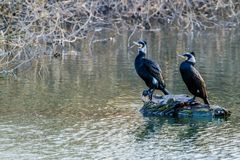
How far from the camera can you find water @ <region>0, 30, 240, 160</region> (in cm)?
1186

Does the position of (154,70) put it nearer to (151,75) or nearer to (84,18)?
(151,75)

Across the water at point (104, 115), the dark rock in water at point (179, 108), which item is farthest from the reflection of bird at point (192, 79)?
the water at point (104, 115)

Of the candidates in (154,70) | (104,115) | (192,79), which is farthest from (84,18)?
(192,79)

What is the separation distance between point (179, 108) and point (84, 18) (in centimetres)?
1401

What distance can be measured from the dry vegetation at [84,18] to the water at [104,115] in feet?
2.48

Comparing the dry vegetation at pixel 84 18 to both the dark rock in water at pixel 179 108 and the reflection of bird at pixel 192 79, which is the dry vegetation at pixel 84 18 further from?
the reflection of bird at pixel 192 79

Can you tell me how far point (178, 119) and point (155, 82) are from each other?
103 cm

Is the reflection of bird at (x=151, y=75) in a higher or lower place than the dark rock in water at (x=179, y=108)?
higher

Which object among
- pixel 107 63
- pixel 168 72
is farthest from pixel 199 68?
pixel 107 63

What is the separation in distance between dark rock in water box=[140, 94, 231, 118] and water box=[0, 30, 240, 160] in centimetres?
16

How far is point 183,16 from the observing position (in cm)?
2966

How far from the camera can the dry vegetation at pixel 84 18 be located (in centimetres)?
2086

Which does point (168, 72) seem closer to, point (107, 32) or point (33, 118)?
point (33, 118)

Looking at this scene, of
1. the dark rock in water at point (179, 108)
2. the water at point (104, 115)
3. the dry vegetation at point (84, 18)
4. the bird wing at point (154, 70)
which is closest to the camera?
the water at point (104, 115)
